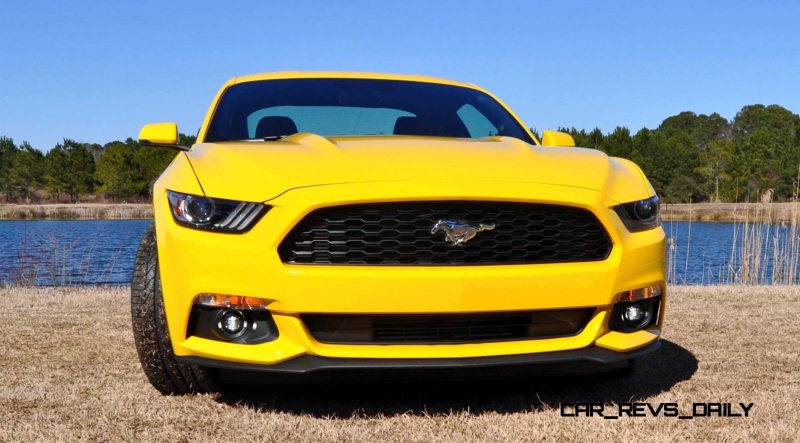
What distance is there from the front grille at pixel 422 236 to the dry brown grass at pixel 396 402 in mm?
601

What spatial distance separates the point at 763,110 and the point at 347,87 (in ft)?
455

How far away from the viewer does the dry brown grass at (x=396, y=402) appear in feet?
8.55

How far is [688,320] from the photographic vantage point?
17.8 ft

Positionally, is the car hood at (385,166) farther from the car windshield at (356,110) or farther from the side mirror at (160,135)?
the car windshield at (356,110)

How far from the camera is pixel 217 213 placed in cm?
263

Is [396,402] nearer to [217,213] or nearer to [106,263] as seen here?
[217,213]

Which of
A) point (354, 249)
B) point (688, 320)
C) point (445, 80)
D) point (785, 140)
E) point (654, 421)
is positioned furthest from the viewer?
point (785, 140)

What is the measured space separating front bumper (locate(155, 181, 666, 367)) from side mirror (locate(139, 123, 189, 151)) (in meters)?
1.05

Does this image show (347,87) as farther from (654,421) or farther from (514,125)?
(654,421)

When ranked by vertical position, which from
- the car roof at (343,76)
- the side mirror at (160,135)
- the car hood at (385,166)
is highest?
the car roof at (343,76)

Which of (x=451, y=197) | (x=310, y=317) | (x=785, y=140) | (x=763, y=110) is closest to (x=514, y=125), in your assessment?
(x=451, y=197)

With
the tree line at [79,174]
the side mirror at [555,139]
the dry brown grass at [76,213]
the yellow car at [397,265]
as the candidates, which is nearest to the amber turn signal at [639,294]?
the yellow car at [397,265]

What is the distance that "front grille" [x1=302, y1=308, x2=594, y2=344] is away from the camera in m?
2.59

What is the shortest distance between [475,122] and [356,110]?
674 millimetres
